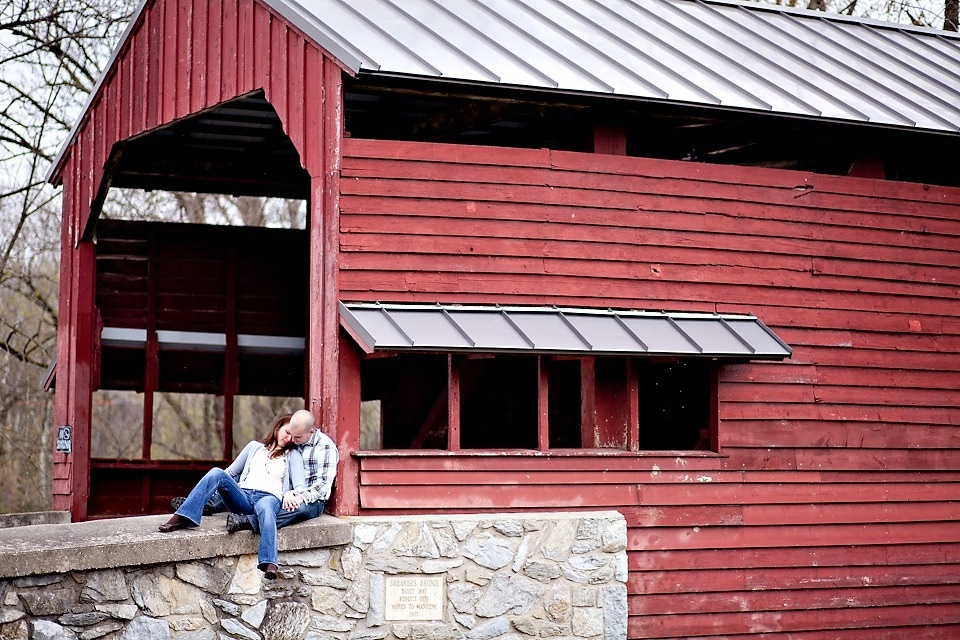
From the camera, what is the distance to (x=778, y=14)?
513 inches

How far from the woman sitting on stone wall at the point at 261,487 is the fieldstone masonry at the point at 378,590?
0.26 m

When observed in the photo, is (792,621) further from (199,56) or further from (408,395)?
(199,56)

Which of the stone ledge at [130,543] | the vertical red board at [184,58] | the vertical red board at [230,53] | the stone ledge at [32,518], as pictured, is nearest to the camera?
the stone ledge at [130,543]

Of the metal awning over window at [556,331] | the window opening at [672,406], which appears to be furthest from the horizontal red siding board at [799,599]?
the window opening at [672,406]

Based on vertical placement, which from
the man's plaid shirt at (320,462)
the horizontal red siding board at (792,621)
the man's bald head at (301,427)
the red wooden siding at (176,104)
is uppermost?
the red wooden siding at (176,104)

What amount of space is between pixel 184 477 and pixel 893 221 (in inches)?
328

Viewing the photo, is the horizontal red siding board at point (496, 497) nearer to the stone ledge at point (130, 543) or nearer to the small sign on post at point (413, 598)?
the stone ledge at point (130, 543)

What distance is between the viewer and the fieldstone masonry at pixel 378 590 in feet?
27.6

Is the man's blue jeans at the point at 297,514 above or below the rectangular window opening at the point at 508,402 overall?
below

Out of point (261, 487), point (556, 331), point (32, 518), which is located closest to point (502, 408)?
point (556, 331)

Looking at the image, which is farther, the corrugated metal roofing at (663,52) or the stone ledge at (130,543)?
the corrugated metal roofing at (663,52)

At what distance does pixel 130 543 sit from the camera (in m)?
8.42

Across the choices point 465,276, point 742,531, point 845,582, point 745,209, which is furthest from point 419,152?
point 845,582

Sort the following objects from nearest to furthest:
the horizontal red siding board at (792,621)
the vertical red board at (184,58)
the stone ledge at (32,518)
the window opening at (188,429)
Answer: the horizontal red siding board at (792,621) → the vertical red board at (184,58) → the stone ledge at (32,518) → the window opening at (188,429)
